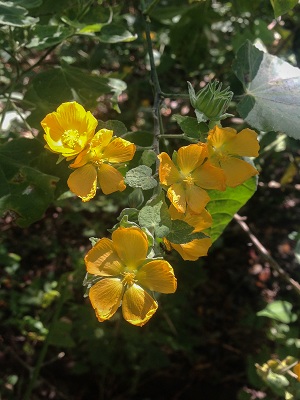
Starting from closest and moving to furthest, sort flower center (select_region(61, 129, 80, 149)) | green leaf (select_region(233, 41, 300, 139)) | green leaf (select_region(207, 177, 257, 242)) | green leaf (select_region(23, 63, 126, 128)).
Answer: flower center (select_region(61, 129, 80, 149)) < green leaf (select_region(233, 41, 300, 139)) < green leaf (select_region(207, 177, 257, 242)) < green leaf (select_region(23, 63, 126, 128))

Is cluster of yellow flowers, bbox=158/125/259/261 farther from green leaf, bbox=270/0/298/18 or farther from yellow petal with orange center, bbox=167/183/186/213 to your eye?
green leaf, bbox=270/0/298/18

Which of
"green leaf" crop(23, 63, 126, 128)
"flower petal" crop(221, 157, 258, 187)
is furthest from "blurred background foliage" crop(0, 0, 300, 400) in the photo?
"flower petal" crop(221, 157, 258, 187)

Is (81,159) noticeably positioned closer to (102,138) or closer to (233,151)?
(102,138)

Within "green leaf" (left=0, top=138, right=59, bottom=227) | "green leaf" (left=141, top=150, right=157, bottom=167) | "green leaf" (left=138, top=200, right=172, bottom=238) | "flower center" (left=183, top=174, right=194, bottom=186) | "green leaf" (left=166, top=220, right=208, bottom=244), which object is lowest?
"green leaf" (left=0, top=138, right=59, bottom=227)

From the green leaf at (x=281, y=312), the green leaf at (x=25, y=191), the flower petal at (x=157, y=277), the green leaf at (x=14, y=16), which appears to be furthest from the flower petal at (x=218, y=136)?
the green leaf at (x=281, y=312)

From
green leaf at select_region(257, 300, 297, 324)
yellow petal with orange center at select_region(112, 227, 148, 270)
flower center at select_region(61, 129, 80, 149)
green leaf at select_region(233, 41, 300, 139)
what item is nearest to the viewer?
yellow petal with orange center at select_region(112, 227, 148, 270)

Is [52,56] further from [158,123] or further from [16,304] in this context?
[158,123]

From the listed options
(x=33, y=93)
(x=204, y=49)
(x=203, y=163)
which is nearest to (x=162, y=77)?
(x=204, y=49)

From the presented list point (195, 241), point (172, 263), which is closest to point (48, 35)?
point (195, 241)
